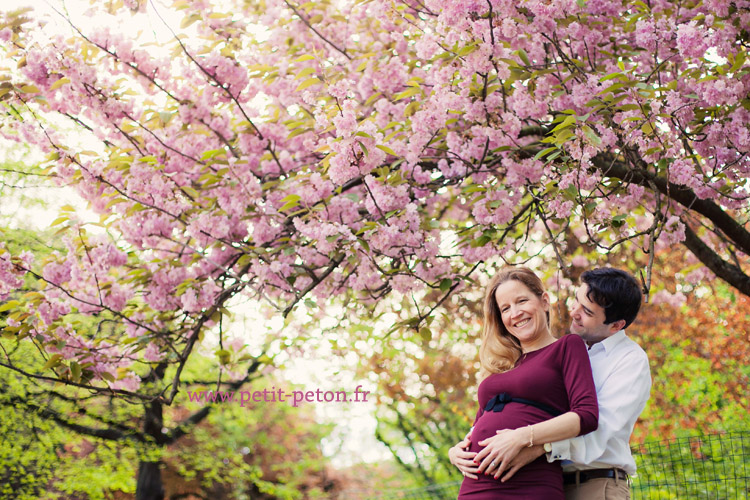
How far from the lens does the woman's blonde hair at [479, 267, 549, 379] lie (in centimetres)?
196

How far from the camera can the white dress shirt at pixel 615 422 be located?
162cm

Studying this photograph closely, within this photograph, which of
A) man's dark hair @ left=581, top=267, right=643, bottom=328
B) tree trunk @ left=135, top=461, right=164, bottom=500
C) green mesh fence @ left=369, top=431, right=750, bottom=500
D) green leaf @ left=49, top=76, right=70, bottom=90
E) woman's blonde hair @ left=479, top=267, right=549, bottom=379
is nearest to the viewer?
man's dark hair @ left=581, top=267, right=643, bottom=328

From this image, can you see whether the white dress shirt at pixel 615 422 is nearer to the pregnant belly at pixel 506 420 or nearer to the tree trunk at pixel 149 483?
the pregnant belly at pixel 506 420

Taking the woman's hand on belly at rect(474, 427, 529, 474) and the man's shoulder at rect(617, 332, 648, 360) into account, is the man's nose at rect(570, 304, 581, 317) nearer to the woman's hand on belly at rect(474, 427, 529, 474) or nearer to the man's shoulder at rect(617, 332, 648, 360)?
the man's shoulder at rect(617, 332, 648, 360)

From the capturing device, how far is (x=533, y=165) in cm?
308

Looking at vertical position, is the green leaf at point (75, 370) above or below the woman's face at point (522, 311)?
above

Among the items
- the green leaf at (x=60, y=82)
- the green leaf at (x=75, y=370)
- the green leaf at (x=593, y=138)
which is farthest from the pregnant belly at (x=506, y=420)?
the green leaf at (x=60, y=82)

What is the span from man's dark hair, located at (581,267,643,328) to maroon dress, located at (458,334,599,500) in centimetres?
17

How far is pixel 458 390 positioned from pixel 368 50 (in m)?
6.18

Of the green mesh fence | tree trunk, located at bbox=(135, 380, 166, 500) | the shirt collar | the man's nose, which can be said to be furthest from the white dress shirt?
tree trunk, located at bbox=(135, 380, 166, 500)

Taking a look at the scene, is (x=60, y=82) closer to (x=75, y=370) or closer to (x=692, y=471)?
(x=75, y=370)

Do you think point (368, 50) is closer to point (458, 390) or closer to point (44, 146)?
point (44, 146)

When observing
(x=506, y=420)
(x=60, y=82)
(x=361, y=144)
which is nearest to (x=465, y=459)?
(x=506, y=420)

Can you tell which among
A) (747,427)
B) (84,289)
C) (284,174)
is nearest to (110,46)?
(284,174)
